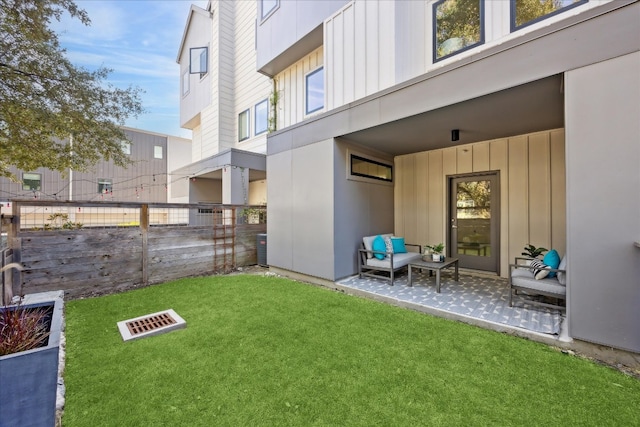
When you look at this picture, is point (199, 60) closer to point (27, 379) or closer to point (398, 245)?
point (398, 245)

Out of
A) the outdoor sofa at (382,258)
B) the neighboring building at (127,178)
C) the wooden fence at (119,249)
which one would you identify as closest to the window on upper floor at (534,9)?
the outdoor sofa at (382,258)

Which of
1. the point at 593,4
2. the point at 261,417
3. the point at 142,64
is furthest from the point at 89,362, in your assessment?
the point at 142,64

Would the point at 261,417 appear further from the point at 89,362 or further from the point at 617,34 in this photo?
the point at 617,34

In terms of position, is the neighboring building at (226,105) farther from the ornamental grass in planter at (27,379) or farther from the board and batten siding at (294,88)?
the ornamental grass in planter at (27,379)

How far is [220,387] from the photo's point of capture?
2.31 meters

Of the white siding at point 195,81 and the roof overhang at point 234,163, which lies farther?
the white siding at point 195,81

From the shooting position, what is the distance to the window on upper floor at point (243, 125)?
10.1 meters

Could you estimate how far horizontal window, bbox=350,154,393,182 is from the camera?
19.0 feet

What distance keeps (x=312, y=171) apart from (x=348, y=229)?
1.42 metres

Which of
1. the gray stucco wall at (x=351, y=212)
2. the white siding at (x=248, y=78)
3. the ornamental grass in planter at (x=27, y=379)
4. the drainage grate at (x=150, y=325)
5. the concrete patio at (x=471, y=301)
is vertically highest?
the white siding at (x=248, y=78)

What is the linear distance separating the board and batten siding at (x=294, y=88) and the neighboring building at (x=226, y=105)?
591 mm

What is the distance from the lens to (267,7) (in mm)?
7785

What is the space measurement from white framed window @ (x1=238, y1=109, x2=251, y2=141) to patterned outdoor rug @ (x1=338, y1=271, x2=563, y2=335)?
724 cm

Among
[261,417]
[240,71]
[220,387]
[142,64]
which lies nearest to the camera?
[261,417]
